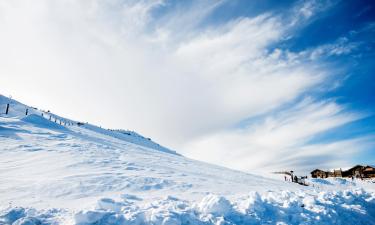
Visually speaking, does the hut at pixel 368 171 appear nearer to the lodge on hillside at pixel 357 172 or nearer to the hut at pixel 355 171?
the lodge on hillside at pixel 357 172

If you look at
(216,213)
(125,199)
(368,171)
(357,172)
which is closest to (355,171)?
(357,172)

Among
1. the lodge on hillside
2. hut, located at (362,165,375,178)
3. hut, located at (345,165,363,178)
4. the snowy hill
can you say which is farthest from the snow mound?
hut, located at (345,165,363,178)

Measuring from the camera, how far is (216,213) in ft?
26.1

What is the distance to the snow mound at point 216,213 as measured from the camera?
6.65 m

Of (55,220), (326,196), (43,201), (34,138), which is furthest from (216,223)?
(34,138)

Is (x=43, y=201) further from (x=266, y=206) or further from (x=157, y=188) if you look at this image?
(x=266, y=206)

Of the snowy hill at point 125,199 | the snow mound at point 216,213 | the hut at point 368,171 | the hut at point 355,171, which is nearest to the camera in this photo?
the snow mound at point 216,213

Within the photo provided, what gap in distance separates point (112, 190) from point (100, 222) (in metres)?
3.83

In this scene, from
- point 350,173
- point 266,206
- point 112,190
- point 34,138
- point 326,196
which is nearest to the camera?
point 266,206

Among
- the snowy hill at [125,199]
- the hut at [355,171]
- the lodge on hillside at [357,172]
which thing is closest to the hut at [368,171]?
the lodge on hillside at [357,172]

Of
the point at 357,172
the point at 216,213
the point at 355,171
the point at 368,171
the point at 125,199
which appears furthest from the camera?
the point at 355,171

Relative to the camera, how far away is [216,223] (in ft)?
24.4

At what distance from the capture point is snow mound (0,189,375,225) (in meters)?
6.65

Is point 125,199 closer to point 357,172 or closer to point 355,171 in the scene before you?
point 357,172
